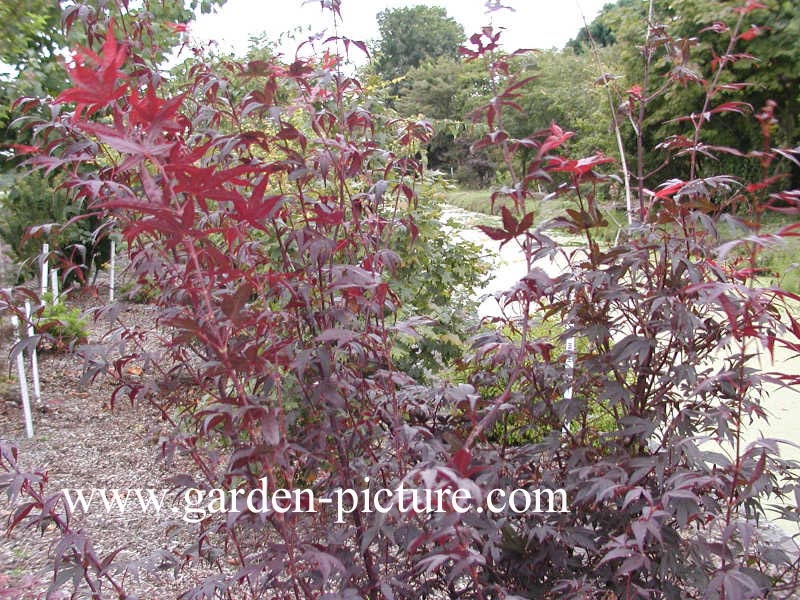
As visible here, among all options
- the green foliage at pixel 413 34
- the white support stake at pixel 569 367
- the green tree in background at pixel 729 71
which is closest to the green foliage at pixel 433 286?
the white support stake at pixel 569 367

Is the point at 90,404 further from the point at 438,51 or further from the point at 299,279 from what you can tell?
the point at 438,51

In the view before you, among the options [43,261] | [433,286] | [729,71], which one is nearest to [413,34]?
[729,71]

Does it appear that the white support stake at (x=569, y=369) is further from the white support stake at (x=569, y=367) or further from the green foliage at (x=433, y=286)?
the green foliage at (x=433, y=286)

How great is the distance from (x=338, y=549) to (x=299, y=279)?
563 millimetres

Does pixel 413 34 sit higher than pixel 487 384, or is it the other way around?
pixel 413 34

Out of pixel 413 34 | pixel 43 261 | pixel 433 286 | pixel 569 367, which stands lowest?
pixel 433 286

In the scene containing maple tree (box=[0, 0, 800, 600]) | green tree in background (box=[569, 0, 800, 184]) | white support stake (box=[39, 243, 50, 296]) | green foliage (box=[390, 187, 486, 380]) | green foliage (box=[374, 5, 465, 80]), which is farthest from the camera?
green foliage (box=[374, 5, 465, 80])

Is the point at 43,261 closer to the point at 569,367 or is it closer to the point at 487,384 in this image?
the point at 487,384

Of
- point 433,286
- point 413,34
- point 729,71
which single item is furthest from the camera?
point 413,34

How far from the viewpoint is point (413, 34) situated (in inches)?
1609

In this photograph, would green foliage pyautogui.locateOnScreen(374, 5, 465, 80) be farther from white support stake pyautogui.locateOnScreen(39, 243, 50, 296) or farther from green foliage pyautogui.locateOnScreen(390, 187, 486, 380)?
green foliage pyautogui.locateOnScreen(390, 187, 486, 380)

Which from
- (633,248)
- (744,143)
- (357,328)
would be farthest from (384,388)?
(744,143)

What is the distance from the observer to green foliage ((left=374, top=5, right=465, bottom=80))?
39.5 m

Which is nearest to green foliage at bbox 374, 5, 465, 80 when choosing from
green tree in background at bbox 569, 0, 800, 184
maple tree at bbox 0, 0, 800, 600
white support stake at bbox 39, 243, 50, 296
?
green tree in background at bbox 569, 0, 800, 184
